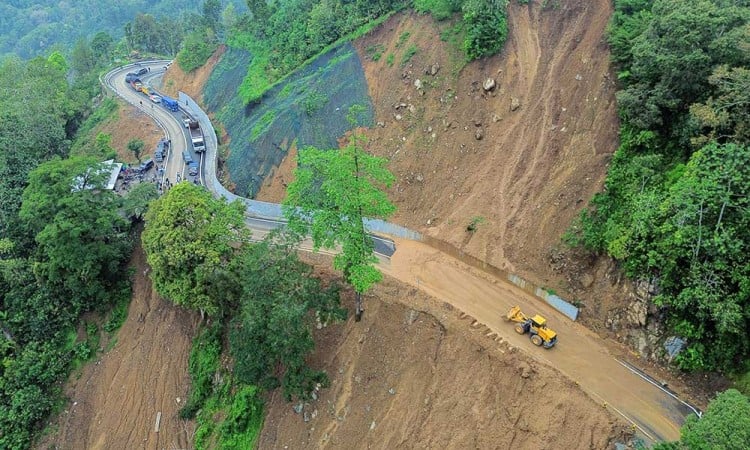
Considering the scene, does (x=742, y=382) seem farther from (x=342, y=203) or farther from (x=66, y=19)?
(x=66, y=19)

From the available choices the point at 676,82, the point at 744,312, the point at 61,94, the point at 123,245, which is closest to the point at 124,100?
the point at 61,94

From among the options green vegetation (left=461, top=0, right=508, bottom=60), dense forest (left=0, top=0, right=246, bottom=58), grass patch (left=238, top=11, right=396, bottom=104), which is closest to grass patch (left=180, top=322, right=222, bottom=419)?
green vegetation (left=461, top=0, right=508, bottom=60)

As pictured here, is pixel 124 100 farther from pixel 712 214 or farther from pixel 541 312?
pixel 712 214

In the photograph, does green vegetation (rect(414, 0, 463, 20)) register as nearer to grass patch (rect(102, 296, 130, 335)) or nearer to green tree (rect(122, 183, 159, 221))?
green tree (rect(122, 183, 159, 221))

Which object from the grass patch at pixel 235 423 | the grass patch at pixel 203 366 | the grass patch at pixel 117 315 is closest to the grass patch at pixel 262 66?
the grass patch at pixel 117 315

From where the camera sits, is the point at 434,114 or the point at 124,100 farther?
the point at 124,100

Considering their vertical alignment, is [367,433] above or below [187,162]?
below
